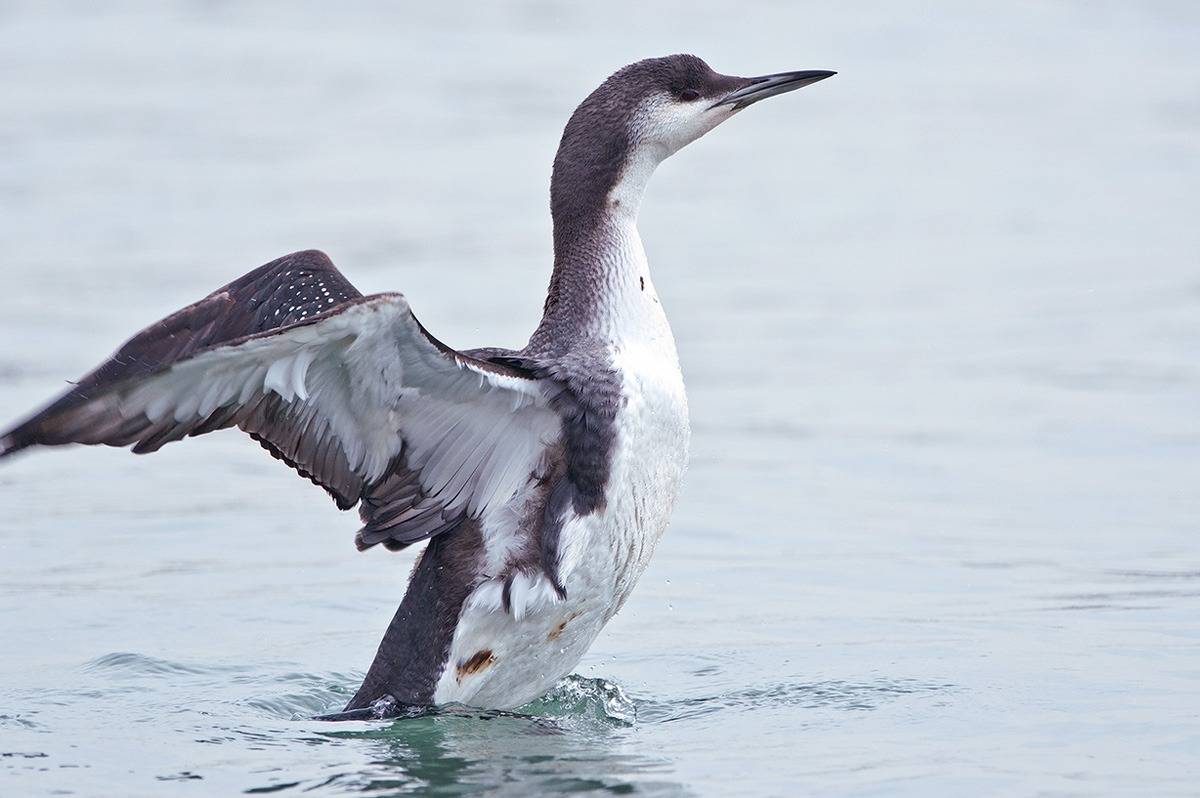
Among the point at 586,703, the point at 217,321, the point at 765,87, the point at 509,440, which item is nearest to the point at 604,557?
the point at 509,440

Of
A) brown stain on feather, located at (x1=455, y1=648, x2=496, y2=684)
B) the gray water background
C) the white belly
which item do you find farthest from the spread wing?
the gray water background

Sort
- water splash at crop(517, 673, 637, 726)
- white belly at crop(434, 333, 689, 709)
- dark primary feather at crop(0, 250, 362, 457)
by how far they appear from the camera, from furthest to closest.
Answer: water splash at crop(517, 673, 637, 726), white belly at crop(434, 333, 689, 709), dark primary feather at crop(0, 250, 362, 457)

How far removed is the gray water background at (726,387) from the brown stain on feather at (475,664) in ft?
0.50

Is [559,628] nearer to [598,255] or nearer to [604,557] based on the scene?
[604,557]

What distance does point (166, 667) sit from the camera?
7430mm

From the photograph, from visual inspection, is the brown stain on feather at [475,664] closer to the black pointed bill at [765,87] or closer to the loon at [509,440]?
the loon at [509,440]

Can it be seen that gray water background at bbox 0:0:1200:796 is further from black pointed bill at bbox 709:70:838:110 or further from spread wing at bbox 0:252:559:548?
black pointed bill at bbox 709:70:838:110

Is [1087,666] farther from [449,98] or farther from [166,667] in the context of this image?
[449,98]

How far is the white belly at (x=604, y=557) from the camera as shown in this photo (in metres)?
6.45

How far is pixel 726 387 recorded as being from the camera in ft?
35.7

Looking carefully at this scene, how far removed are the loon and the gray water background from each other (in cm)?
29

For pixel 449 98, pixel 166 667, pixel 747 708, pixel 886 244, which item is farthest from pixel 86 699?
pixel 449 98

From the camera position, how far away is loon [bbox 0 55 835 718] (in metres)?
6.28

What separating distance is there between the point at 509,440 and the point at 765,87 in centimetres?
165
